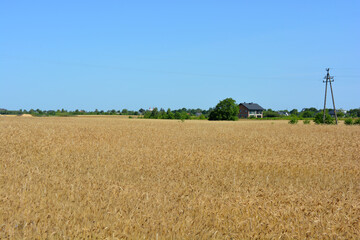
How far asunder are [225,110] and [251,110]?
201 feet

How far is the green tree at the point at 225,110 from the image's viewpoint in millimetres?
96575

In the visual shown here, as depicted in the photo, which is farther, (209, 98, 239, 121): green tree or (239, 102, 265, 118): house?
(239, 102, 265, 118): house

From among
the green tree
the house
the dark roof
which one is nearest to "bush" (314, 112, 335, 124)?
the green tree

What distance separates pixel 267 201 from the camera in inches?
180

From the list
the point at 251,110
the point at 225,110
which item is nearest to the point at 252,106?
the point at 251,110

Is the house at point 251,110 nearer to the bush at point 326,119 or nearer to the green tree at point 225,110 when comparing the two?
the green tree at point 225,110

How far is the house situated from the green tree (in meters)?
56.0

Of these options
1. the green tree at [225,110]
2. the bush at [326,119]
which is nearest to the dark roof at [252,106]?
the green tree at [225,110]

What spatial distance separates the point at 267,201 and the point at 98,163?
502 cm

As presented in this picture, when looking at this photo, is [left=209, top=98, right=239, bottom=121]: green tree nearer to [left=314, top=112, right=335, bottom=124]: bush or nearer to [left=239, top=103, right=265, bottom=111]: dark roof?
[left=314, top=112, right=335, bottom=124]: bush

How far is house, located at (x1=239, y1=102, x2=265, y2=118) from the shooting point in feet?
504

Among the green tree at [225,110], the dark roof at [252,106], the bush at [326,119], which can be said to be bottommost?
the bush at [326,119]

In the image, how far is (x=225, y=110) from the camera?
97188mm

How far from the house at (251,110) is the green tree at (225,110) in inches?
2205
